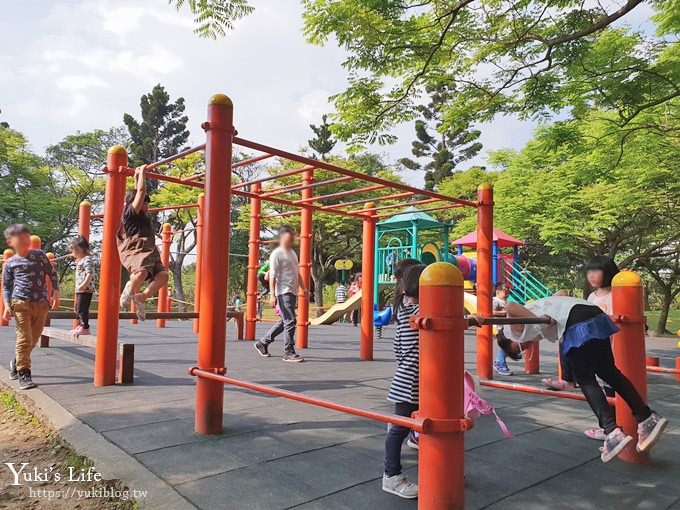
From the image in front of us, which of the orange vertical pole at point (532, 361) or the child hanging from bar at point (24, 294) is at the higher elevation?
the child hanging from bar at point (24, 294)

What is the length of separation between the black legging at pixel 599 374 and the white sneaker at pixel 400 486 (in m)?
1.22

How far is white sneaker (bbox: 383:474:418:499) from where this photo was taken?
2.17 metres

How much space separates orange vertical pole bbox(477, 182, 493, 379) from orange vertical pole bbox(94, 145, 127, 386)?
3.46 meters

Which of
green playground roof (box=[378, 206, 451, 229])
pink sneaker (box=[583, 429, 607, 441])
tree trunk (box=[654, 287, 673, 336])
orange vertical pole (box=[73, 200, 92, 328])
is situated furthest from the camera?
tree trunk (box=[654, 287, 673, 336])

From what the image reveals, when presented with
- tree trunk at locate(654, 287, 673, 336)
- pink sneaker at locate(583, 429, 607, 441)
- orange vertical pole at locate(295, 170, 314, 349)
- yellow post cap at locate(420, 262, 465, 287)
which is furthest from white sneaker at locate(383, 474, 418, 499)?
tree trunk at locate(654, 287, 673, 336)

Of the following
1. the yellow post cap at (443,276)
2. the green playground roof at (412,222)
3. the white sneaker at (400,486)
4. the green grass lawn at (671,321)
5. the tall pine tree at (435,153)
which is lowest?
the green grass lawn at (671,321)

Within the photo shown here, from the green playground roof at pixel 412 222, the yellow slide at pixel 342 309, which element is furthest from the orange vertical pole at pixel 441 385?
the yellow slide at pixel 342 309

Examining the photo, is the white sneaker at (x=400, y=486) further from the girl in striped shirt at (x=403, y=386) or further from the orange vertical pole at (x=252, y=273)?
the orange vertical pole at (x=252, y=273)

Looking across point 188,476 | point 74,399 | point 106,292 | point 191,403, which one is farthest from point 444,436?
point 106,292

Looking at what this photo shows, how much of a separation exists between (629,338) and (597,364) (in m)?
0.26

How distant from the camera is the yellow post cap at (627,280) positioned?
9.40 ft

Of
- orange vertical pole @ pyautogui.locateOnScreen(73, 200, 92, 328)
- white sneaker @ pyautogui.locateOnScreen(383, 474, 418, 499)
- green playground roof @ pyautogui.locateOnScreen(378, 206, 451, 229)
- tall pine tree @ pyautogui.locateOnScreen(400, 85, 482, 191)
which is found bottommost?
white sneaker @ pyautogui.locateOnScreen(383, 474, 418, 499)

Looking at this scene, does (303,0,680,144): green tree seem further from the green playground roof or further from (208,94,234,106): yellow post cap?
the green playground roof

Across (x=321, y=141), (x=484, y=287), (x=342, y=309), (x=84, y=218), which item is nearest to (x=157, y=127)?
(x=321, y=141)
